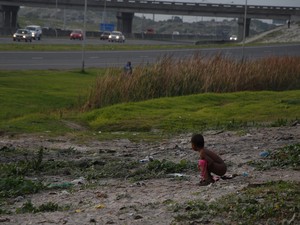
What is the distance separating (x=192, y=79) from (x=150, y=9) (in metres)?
81.1

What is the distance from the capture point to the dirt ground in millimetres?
9766

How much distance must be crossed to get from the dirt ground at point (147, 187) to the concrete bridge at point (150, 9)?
3348 inches

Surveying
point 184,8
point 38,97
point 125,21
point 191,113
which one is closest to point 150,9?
point 184,8

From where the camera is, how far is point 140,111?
2438 centimetres

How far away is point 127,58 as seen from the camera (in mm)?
52500

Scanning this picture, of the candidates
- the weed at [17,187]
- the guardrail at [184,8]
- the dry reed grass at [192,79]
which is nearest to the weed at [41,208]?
the weed at [17,187]

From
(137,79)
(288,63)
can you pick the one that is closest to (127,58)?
(288,63)

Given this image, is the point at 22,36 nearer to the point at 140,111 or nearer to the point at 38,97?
the point at 38,97

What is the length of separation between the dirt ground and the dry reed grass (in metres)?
8.36

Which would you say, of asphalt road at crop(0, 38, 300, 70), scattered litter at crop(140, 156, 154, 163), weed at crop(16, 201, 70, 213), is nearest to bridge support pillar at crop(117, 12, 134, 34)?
asphalt road at crop(0, 38, 300, 70)

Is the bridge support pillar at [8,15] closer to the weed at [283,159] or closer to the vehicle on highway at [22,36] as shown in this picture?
the vehicle on highway at [22,36]

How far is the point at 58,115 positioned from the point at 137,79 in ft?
13.3

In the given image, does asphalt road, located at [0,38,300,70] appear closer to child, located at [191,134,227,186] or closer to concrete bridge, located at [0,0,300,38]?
child, located at [191,134,227,186]

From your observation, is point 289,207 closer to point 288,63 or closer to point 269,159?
point 269,159
